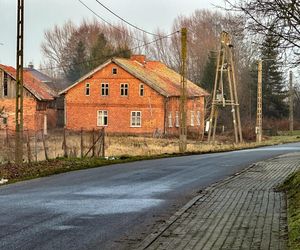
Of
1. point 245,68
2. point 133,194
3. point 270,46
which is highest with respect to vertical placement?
point 245,68

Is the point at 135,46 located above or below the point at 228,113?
above

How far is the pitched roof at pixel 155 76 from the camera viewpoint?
200 ft

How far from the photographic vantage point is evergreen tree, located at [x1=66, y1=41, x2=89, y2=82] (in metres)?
88.8

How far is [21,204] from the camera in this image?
13.2 meters

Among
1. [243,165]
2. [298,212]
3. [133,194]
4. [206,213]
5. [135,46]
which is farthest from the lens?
[135,46]

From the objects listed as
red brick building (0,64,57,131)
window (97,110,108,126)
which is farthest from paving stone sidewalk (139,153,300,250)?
window (97,110,108,126)

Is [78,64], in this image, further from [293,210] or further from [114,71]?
[293,210]

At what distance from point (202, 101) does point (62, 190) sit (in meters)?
57.5

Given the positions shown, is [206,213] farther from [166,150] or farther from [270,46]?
[166,150]

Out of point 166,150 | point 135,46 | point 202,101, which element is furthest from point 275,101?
point 166,150

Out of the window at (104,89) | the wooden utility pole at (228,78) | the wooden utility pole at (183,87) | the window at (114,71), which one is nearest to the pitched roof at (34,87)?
the window at (104,89)

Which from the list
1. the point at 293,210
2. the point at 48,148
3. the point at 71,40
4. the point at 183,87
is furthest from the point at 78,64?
the point at 293,210

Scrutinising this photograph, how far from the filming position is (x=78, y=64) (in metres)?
90.1

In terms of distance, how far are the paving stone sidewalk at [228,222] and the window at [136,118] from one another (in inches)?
1744
